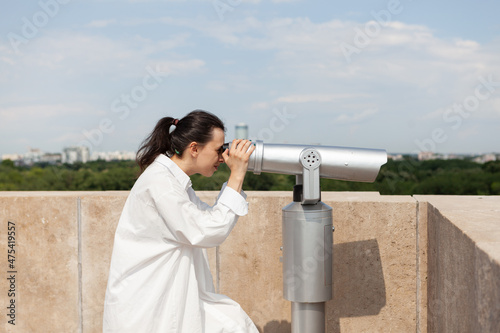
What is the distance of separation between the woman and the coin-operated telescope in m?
0.21

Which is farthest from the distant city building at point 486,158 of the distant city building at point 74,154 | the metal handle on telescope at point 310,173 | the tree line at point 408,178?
the metal handle on telescope at point 310,173

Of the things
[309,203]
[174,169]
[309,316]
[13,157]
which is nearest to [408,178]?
[309,316]

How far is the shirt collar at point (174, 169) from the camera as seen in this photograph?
8.16 feet

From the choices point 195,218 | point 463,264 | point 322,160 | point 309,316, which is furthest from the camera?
point 309,316

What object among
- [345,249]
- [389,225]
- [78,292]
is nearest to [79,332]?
[78,292]

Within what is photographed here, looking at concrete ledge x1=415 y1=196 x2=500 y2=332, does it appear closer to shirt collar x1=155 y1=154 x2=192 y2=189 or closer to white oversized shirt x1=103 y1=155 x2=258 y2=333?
white oversized shirt x1=103 y1=155 x2=258 y2=333

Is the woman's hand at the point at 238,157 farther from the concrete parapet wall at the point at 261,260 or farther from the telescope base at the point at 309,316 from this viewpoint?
the concrete parapet wall at the point at 261,260

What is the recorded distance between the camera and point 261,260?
11.5 ft

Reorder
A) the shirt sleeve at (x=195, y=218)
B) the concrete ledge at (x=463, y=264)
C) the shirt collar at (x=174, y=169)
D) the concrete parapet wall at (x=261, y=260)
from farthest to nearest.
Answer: the concrete parapet wall at (x=261, y=260)
the shirt collar at (x=174, y=169)
the shirt sleeve at (x=195, y=218)
the concrete ledge at (x=463, y=264)

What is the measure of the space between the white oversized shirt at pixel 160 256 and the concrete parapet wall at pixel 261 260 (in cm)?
109

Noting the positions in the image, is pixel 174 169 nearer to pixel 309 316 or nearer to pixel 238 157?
pixel 238 157

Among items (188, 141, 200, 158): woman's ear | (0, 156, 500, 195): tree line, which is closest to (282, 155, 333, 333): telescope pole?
(188, 141, 200, 158): woman's ear

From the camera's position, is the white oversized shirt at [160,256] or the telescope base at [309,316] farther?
the telescope base at [309,316]

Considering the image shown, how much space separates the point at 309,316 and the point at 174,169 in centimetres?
105
